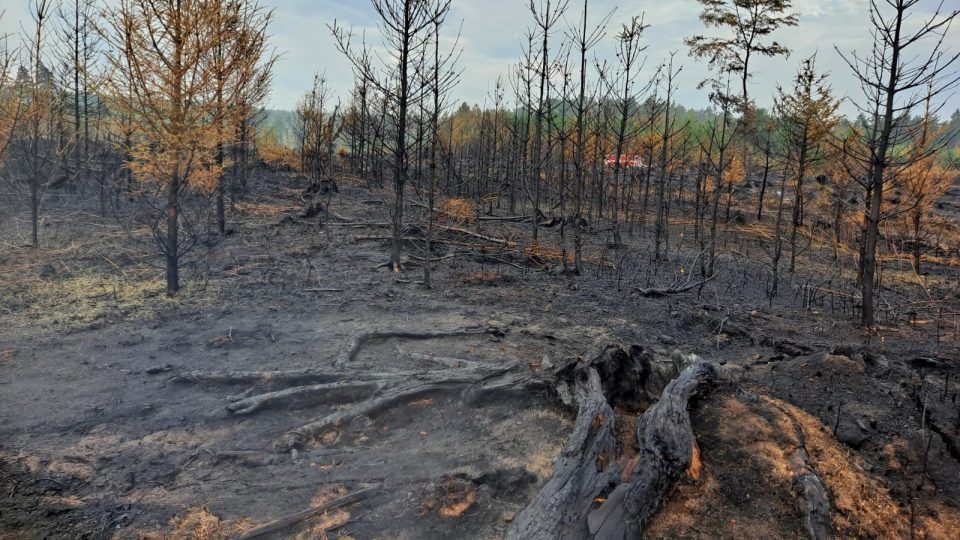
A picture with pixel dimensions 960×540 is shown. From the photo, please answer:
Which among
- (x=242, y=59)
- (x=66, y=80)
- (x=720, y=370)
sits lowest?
(x=720, y=370)

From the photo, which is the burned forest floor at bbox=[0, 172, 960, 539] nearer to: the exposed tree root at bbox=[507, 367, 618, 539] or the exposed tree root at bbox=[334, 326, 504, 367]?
the exposed tree root at bbox=[334, 326, 504, 367]

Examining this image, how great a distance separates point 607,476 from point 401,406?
2.30 metres

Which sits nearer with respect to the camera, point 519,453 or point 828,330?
point 519,453

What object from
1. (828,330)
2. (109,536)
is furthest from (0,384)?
(828,330)

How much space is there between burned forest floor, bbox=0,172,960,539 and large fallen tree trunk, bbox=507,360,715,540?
156 millimetres

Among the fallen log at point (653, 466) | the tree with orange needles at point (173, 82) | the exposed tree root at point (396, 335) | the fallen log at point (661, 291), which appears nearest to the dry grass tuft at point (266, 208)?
the tree with orange needles at point (173, 82)

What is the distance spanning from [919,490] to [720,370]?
183 centimetres

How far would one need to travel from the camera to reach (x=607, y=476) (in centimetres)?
359

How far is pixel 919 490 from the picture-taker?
12.2 ft

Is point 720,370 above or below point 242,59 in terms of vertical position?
below

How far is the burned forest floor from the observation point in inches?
140

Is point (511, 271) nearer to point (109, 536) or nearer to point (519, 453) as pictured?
point (519, 453)

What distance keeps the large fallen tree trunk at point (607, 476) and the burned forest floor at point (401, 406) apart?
0.51 ft

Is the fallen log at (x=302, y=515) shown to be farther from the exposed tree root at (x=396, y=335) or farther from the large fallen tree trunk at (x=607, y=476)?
the exposed tree root at (x=396, y=335)
